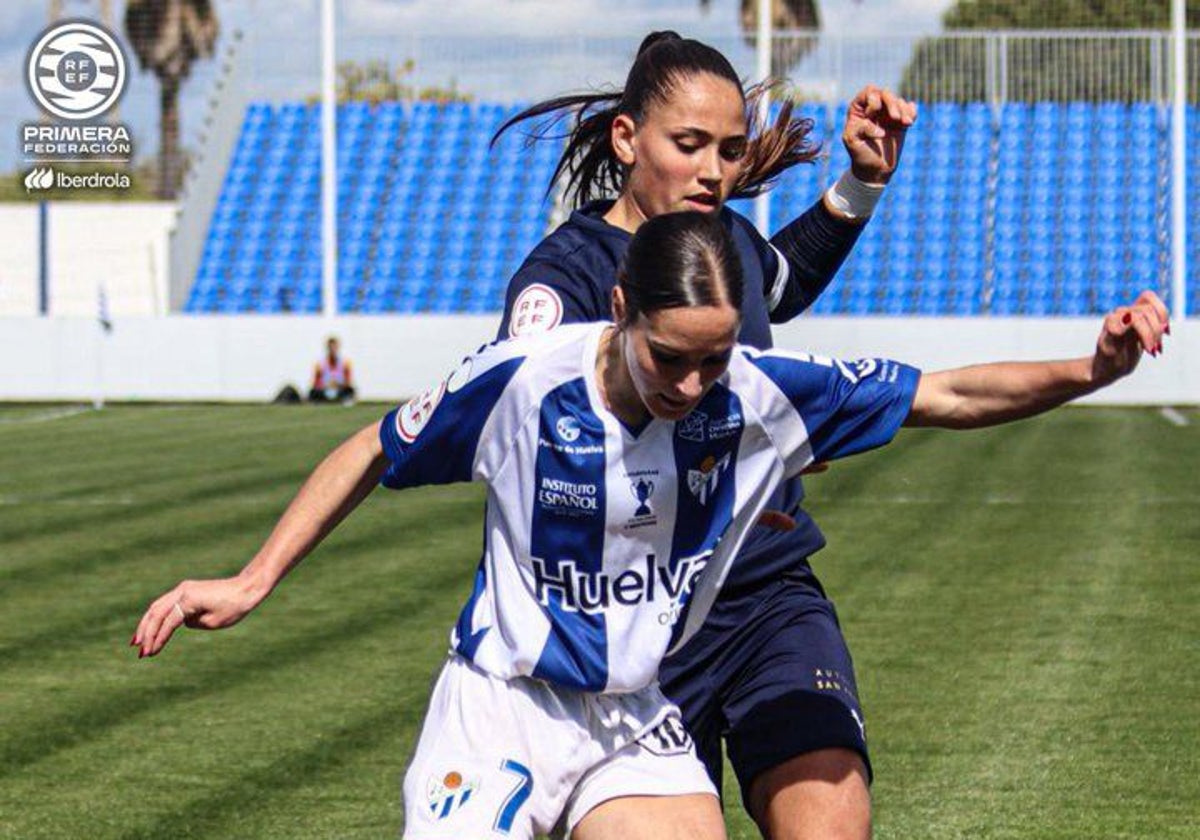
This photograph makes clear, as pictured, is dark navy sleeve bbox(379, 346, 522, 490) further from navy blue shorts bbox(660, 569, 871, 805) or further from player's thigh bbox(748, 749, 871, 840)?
player's thigh bbox(748, 749, 871, 840)

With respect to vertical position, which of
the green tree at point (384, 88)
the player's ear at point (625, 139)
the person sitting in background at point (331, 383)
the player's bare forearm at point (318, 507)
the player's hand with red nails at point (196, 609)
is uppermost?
the green tree at point (384, 88)

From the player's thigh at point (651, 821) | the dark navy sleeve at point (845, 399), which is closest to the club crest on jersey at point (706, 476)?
the dark navy sleeve at point (845, 399)

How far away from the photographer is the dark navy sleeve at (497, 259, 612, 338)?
14.0ft

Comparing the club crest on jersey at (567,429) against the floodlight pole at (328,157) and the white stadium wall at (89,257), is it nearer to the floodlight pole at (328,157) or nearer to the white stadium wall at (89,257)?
the floodlight pole at (328,157)

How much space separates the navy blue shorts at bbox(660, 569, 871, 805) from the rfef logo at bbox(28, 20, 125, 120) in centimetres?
3486

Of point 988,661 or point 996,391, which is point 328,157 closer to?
point 988,661

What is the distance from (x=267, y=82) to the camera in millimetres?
39688

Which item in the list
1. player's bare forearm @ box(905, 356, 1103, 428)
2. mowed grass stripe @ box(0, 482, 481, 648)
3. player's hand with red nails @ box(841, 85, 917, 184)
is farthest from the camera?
mowed grass stripe @ box(0, 482, 481, 648)

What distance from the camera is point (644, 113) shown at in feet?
15.1

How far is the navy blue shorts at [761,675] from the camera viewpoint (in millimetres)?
4516

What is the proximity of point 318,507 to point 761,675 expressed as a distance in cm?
106

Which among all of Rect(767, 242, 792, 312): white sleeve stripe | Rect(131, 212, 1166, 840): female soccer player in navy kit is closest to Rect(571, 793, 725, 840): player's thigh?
Rect(131, 212, 1166, 840): female soccer player in navy kit

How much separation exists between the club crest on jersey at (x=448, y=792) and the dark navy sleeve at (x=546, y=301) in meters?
0.86

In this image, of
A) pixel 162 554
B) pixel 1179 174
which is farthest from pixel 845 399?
pixel 1179 174
